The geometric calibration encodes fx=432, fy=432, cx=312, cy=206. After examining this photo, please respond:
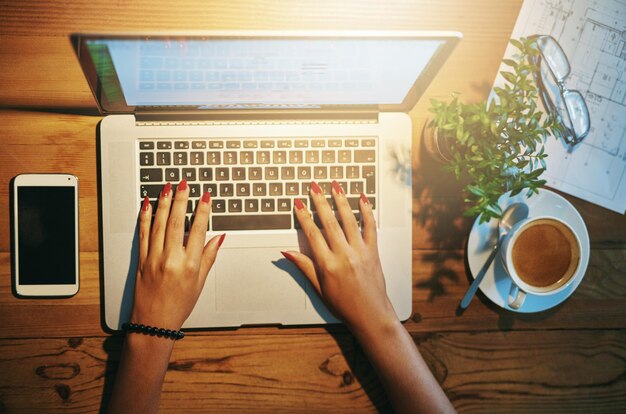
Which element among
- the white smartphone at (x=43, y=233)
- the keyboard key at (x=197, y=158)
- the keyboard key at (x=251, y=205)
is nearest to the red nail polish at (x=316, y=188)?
the keyboard key at (x=251, y=205)

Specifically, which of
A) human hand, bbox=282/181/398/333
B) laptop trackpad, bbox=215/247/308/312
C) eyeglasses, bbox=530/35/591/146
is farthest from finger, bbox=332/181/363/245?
eyeglasses, bbox=530/35/591/146

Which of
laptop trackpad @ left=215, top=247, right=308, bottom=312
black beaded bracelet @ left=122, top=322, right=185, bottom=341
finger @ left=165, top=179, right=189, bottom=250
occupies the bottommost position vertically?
black beaded bracelet @ left=122, top=322, right=185, bottom=341

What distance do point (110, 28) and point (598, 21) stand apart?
98cm

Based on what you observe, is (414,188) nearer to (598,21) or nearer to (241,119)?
(241,119)

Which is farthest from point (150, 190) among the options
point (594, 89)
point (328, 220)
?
point (594, 89)

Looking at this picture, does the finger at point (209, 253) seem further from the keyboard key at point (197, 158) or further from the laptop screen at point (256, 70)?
the laptop screen at point (256, 70)

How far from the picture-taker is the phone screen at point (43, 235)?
818 mm

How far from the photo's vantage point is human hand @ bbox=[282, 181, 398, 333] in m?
0.80

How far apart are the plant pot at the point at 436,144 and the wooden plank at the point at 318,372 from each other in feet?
1.18

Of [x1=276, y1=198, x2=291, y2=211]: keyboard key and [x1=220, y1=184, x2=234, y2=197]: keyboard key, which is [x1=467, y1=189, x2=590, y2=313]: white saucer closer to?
[x1=276, y1=198, x2=291, y2=211]: keyboard key

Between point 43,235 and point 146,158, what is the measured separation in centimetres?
25

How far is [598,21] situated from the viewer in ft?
2.91

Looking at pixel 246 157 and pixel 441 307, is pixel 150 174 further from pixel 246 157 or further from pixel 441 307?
pixel 441 307

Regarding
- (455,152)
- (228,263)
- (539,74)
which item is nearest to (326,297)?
(228,263)
